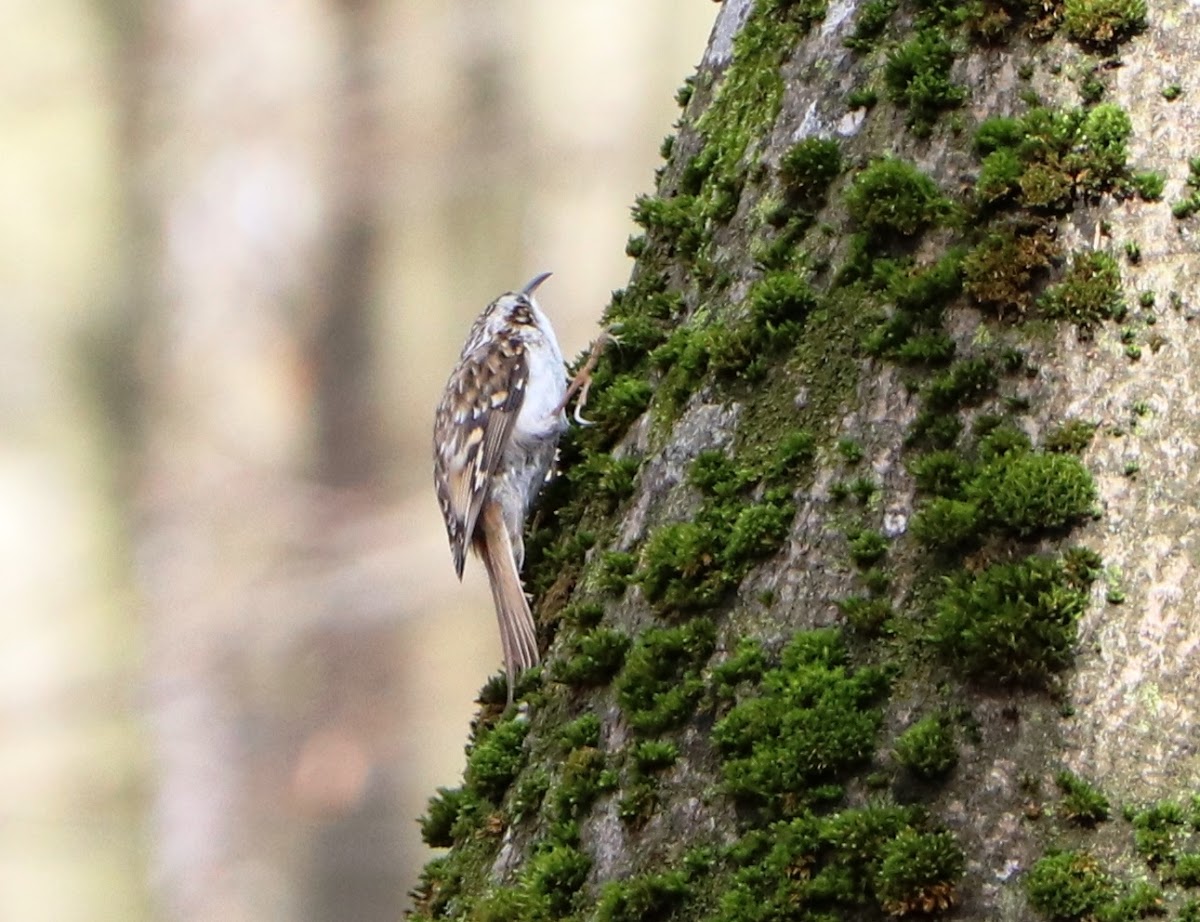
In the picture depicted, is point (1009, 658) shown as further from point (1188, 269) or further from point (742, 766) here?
point (1188, 269)

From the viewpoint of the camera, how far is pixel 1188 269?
1953 mm

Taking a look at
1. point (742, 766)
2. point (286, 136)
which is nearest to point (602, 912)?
point (742, 766)

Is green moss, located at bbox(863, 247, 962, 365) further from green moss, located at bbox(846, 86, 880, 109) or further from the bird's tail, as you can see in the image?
the bird's tail

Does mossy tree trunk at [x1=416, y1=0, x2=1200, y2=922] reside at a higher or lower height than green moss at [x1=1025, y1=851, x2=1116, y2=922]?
higher

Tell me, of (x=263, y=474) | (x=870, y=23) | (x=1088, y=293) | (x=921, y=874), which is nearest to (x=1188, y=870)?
(x=921, y=874)

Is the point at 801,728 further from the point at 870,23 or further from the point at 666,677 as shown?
the point at 870,23

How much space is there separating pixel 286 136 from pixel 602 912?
28.0 ft

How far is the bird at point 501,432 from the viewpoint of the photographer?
369cm

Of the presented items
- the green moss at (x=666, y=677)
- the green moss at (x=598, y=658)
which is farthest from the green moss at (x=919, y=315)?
the green moss at (x=598, y=658)

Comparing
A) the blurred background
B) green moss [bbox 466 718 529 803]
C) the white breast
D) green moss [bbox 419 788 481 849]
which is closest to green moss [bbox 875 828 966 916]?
green moss [bbox 466 718 529 803]

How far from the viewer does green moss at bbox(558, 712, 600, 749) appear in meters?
2.20

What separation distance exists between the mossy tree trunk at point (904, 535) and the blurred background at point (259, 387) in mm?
6418

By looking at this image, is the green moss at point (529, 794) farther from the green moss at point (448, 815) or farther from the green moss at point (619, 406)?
the green moss at point (619, 406)

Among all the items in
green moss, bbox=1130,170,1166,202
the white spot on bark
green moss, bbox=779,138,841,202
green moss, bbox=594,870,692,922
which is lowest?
green moss, bbox=594,870,692,922
